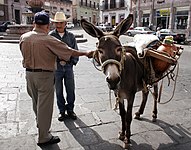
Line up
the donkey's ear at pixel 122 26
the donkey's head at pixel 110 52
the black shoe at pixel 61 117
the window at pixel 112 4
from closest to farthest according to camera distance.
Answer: the donkey's head at pixel 110 52
the donkey's ear at pixel 122 26
the black shoe at pixel 61 117
the window at pixel 112 4

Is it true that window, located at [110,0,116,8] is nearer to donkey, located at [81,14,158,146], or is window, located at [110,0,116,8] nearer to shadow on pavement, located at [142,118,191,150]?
shadow on pavement, located at [142,118,191,150]

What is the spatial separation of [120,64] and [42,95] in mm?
1253

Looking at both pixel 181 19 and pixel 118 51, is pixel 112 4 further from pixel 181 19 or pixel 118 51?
pixel 118 51

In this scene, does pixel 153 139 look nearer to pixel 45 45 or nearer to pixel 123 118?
pixel 123 118

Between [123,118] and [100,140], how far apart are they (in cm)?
51

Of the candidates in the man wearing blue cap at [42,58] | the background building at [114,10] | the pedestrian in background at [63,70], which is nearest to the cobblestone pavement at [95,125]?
the pedestrian in background at [63,70]

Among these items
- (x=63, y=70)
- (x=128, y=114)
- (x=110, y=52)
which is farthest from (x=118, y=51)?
(x=63, y=70)

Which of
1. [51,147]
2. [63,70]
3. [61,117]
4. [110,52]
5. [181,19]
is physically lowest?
[51,147]

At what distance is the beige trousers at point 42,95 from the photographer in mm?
3248

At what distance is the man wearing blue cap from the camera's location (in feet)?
10.1

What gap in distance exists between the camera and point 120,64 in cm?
277

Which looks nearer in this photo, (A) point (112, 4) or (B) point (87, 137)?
(B) point (87, 137)

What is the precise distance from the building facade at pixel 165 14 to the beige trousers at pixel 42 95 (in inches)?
1027

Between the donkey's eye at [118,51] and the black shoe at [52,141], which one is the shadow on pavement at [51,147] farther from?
the donkey's eye at [118,51]
